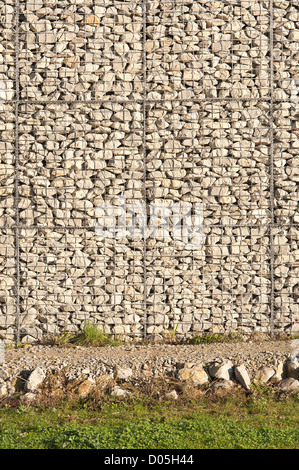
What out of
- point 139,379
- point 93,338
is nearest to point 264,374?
point 139,379

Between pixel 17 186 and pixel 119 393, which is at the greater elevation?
pixel 17 186

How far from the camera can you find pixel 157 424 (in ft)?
14.5

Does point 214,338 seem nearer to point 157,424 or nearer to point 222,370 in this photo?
point 222,370

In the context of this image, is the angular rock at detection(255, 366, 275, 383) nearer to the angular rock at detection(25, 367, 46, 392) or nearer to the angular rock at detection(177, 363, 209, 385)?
the angular rock at detection(177, 363, 209, 385)

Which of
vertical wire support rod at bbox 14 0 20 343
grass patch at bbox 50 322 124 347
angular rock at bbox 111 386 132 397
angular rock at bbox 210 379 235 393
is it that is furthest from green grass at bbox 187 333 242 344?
vertical wire support rod at bbox 14 0 20 343

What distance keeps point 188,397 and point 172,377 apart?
0.35 meters

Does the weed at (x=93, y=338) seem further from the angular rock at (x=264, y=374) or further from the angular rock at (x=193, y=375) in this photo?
the angular rock at (x=264, y=374)

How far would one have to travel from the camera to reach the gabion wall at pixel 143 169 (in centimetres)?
662

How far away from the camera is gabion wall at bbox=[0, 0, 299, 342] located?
6617 millimetres

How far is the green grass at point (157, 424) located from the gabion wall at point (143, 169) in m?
1.72

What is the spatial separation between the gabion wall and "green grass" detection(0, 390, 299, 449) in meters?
1.72

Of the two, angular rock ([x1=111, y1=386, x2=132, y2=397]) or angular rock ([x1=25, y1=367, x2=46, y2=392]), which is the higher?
angular rock ([x1=25, y1=367, x2=46, y2=392])

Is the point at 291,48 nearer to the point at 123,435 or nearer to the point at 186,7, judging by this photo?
the point at 186,7

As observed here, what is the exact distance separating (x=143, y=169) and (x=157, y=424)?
3468 millimetres
